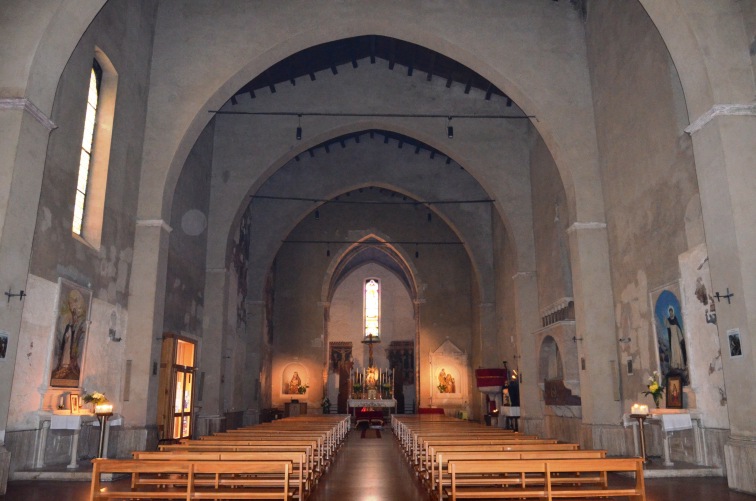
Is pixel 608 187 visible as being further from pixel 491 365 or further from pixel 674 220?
pixel 491 365

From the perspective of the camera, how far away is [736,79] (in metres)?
6.78

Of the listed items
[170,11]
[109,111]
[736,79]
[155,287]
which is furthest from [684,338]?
[170,11]

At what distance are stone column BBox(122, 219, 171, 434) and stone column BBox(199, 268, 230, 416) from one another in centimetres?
349

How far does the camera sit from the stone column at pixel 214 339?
1373 cm

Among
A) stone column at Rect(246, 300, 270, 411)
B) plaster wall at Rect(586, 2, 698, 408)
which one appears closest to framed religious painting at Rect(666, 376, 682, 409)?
plaster wall at Rect(586, 2, 698, 408)

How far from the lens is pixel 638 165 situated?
30.0ft

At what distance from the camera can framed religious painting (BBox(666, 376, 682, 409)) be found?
25.8 ft

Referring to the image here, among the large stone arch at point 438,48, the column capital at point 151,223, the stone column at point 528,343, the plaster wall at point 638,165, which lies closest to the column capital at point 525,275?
the stone column at point 528,343

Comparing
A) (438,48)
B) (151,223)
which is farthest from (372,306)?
(151,223)

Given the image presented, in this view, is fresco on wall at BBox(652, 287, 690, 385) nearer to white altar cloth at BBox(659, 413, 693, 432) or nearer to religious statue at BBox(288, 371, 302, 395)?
white altar cloth at BBox(659, 413, 693, 432)

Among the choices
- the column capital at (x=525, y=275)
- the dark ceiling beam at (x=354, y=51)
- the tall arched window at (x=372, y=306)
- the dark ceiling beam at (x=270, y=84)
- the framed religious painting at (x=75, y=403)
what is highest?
the dark ceiling beam at (x=354, y=51)

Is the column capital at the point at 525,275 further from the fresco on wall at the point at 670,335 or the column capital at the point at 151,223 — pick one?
the column capital at the point at 151,223

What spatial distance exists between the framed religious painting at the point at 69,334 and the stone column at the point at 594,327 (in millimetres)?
7634

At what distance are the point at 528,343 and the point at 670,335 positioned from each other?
594 cm
